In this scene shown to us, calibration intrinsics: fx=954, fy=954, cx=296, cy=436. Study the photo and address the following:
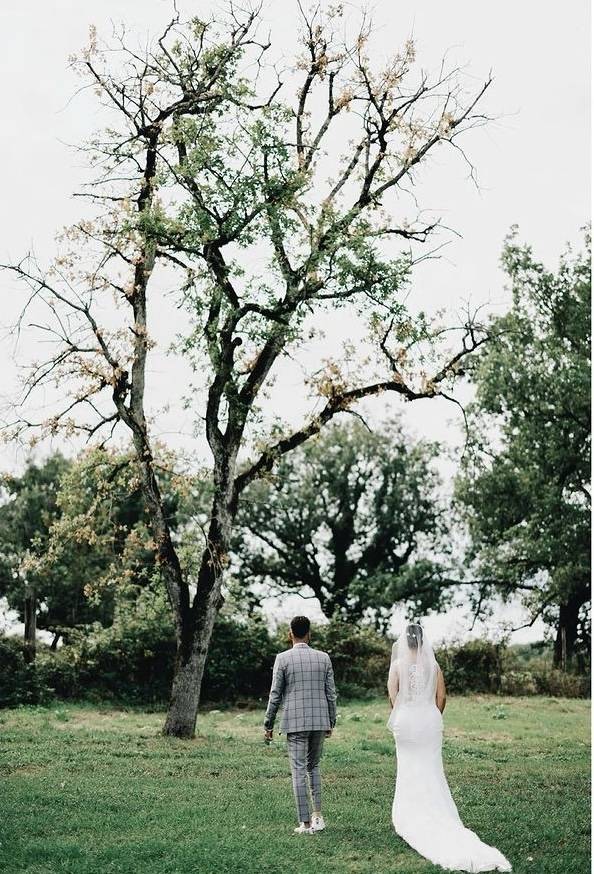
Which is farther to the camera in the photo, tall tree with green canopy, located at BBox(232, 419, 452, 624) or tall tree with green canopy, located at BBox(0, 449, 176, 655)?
tall tree with green canopy, located at BBox(232, 419, 452, 624)

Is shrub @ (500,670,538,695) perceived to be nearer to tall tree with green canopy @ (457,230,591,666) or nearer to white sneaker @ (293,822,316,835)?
tall tree with green canopy @ (457,230,591,666)

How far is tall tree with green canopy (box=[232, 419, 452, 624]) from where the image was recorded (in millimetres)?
42469

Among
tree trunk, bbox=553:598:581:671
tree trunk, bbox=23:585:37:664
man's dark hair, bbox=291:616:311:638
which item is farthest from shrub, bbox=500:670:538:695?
man's dark hair, bbox=291:616:311:638

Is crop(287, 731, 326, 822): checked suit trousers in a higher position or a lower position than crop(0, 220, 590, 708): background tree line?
lower

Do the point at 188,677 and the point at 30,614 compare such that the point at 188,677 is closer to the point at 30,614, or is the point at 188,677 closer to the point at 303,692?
the point at 303,692

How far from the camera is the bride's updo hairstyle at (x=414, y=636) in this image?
32.4ft

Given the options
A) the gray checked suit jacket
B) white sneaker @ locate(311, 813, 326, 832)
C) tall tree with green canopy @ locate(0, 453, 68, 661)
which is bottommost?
white sneaker @ locate(311, 813, 326, 832)

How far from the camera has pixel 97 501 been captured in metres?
18.5

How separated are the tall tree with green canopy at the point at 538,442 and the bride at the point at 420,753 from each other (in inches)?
838

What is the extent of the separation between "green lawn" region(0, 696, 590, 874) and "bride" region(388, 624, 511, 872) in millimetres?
270

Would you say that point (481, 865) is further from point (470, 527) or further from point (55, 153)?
point (470, 527)

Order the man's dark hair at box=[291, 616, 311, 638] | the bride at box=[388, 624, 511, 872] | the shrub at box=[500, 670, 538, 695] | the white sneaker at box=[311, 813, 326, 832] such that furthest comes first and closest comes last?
the shrub at box=[500, 670, 538, 695]
the man's dark hair at box=[291, 616, 311, 638]
the white sneaker at box=[311, 813, 326, 832]
the bride at box=[388, 624, 511, 872]

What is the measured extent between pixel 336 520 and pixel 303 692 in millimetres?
32868

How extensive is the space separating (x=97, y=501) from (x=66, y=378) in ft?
8.11
